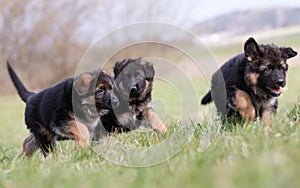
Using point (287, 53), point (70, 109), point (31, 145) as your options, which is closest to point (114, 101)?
point (70, 109)

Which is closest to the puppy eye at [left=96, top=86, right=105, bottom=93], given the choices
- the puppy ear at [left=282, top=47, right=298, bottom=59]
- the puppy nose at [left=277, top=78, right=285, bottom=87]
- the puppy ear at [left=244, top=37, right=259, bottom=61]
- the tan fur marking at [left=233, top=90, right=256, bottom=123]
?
the tan fur marking at [left=233, top=90, right=256, bottom=123]

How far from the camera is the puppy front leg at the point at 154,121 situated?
5.10 m

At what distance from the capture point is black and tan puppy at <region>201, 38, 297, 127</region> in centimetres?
519

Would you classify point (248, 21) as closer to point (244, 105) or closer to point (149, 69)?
point (149, 69)

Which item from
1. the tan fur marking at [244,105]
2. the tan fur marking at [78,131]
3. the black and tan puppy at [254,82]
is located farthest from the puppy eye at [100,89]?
the tan fur marking at [244,105]

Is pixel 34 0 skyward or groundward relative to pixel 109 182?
skyward

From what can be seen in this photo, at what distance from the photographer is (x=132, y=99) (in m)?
5.69

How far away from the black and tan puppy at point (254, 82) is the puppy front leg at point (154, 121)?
0.69 meters

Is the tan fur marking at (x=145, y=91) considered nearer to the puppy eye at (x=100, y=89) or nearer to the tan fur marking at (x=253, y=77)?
the puppy eye at (x=100, y=89)

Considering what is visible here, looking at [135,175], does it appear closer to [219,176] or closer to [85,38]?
[219,176]

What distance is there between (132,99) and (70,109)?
95 cm

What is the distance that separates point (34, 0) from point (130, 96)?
26374mm

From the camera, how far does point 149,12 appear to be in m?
28.1

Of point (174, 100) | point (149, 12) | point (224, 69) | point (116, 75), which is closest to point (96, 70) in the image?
point (116, 75)
